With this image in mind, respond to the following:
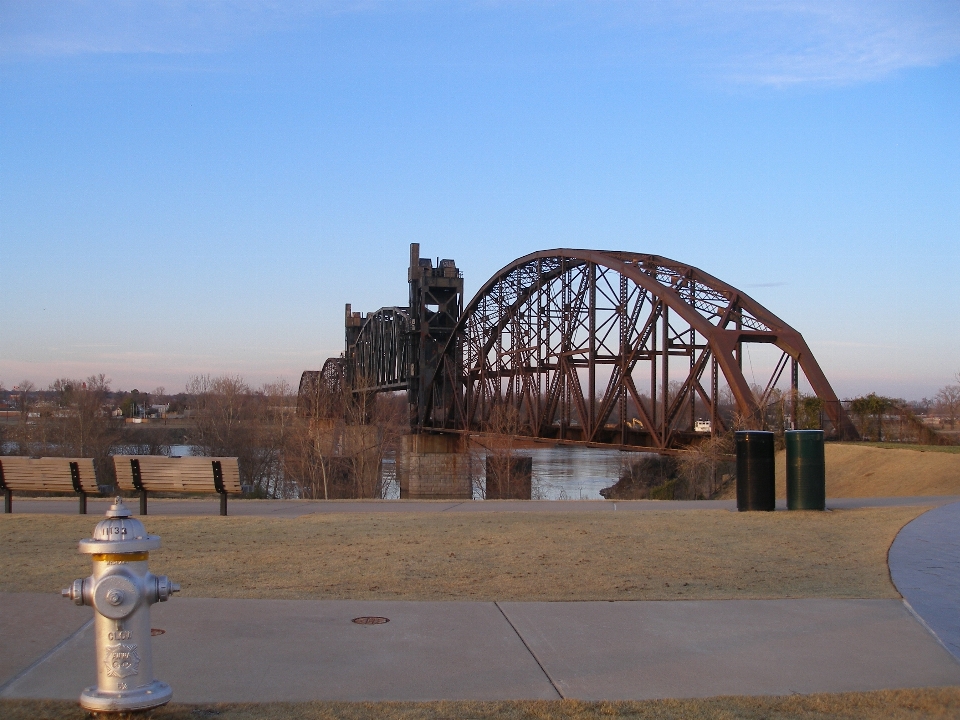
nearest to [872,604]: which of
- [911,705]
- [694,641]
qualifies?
[694,641]

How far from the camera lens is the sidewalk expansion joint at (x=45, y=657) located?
5.61 meters

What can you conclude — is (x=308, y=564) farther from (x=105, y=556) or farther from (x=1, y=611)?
(x=105, y=556)

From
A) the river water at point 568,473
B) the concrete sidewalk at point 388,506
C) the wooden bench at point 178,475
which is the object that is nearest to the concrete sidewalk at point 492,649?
the wooden bench at point 178,475

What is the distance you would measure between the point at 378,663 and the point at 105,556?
1969 millimetres

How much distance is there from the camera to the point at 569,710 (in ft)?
17.4

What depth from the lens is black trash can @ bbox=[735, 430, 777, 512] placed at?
1533 centimetres

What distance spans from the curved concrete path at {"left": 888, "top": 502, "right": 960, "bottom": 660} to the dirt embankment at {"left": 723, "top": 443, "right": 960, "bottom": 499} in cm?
801

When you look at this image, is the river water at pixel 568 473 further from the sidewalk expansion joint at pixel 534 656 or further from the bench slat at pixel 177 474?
the sidewalk expansion joint at pixel 534 656

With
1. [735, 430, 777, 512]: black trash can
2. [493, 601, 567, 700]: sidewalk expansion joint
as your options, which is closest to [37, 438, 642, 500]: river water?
[735, 430, 777, 512]: black trash can

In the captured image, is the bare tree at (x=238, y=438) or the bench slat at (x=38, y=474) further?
the bare tree at (x=238, y=438)

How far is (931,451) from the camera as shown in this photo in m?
24.8

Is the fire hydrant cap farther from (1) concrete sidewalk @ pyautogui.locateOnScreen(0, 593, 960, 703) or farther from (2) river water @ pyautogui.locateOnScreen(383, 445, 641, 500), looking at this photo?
(2) river water @ pyautogui.locateOnScreen(383, 445, 641, 500)

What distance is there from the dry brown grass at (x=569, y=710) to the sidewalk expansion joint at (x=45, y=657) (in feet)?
1.20

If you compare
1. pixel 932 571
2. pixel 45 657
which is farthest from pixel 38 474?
pixel 932 571
